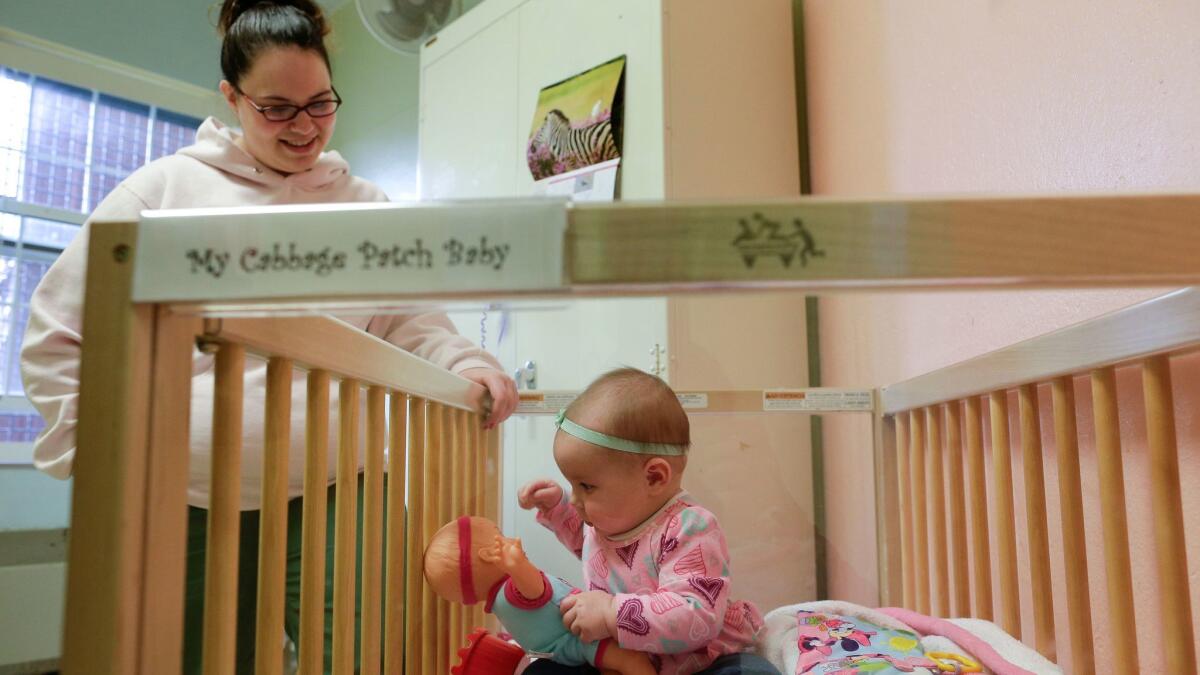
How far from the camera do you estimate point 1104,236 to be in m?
0.39

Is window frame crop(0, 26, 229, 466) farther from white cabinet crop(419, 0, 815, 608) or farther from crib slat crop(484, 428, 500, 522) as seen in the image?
crib slat crop(484, 428, 500, 522)

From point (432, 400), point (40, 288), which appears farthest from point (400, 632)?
point (40, 288)

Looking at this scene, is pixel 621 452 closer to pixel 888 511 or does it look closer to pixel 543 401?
pixel 543 401

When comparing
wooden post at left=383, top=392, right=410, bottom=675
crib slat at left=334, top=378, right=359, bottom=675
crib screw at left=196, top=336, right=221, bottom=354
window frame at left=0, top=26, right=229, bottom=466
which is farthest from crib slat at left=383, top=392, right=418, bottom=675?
window frame at left=0, top=26, right=229, bottom=466

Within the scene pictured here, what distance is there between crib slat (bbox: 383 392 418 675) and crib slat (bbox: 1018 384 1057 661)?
0.64 metres

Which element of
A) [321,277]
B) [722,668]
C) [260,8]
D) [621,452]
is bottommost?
[722,668]

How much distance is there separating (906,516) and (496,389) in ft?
2.14

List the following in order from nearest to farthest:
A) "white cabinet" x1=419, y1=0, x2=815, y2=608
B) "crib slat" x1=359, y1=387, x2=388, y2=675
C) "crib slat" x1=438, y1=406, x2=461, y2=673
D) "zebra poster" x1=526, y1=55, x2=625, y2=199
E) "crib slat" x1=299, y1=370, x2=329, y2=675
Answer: "crib slat" x1=299, y1=370, x2=329, y2=675 < "crib slat" x1=359, y1=387, x2=388, y2=675 < "crib slat" x1=438, y1=406, x2=461, y2=673 < "white cabinet" x1=419, y1=0, x2=815, y2=608 < "zebra poster" x1=526, y1=55, x2=625, y2=199

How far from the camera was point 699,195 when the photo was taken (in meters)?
1.64

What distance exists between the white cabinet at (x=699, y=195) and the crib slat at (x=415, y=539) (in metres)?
0.40

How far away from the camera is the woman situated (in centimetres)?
82

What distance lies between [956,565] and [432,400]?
70 centimetres

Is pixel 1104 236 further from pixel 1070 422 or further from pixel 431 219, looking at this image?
pixel 1070 422

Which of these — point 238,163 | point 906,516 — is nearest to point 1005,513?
point 906,516
